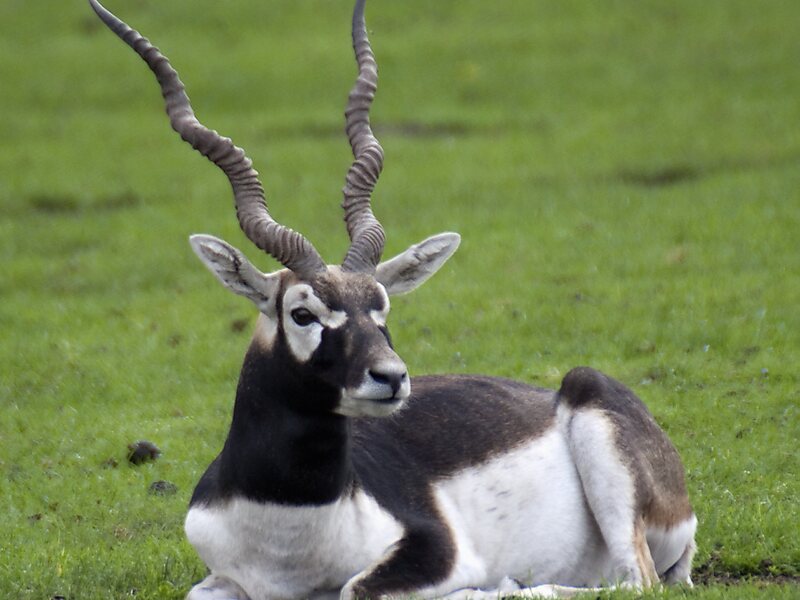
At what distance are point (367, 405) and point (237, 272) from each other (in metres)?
1.14

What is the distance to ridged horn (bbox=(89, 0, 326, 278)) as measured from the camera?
739cm

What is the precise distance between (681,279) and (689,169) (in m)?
5.61

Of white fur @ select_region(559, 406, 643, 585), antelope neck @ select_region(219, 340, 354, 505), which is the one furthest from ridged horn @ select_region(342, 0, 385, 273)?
white fur @ select_region(559, 406, 643, 585)

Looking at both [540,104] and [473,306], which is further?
[540,104]

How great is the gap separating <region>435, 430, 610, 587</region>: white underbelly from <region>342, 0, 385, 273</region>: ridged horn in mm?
1402

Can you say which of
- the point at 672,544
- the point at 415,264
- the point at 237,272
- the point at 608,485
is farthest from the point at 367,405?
the point at 672,544

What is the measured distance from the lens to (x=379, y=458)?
26.2 ft

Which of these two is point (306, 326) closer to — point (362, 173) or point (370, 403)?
point (370, 403)

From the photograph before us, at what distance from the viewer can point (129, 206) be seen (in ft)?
66.0

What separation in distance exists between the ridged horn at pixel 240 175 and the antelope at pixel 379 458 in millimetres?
11

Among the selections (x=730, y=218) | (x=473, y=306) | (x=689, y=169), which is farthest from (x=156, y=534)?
(x=689, y=169)

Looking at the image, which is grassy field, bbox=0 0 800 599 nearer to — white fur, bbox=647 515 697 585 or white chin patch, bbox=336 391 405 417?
white fur, bbox=647 515 697 585

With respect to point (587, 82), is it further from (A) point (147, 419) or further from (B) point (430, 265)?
(B) point (430, 265)

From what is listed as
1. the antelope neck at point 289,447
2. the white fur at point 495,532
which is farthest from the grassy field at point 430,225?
the antelope neck at point 289,447
